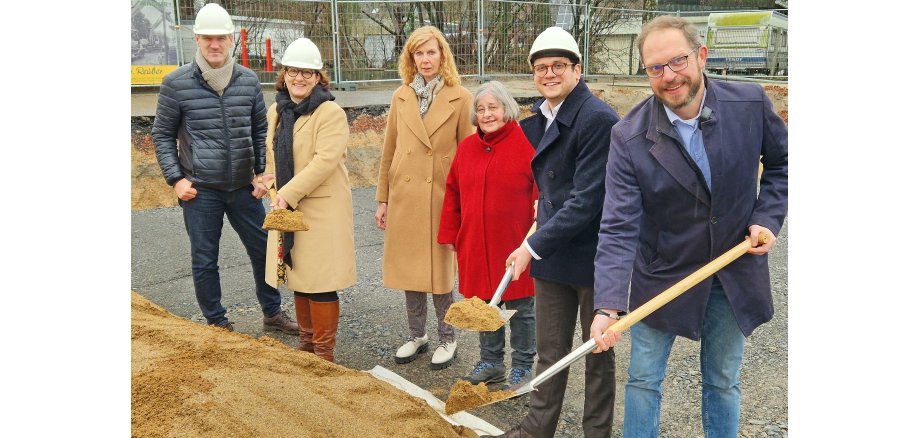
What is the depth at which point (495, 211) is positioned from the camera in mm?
3740

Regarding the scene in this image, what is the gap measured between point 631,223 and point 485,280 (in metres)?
1.38

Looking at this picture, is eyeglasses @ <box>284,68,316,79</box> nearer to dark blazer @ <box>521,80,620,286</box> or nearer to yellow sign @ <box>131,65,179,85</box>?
dark blazer @ <box>521,80,620,286</box>

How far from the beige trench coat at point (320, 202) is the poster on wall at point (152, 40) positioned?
20.8ft

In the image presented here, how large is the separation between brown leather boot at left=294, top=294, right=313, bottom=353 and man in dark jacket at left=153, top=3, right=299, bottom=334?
1.83 feet

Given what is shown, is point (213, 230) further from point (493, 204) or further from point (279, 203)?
point (493, 204)

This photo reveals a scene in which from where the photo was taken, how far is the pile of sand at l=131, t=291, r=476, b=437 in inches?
101

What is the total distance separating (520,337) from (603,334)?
1.44m

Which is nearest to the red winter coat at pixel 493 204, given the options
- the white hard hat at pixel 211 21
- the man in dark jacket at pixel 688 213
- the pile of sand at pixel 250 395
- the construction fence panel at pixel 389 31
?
the pile of sand at pixel 250 395

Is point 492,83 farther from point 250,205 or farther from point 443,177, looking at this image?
point 250,205

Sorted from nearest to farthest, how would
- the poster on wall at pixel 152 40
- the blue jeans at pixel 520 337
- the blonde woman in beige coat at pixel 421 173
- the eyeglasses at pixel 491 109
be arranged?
the eyeglasses at pixel 491 109, the blue jeans at pixel 520 337, the blonde woman in beige coat at pixel 421 173, the poster on wall at pixel 152 40

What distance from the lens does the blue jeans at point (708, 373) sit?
8.50ft

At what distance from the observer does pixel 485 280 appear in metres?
3.81

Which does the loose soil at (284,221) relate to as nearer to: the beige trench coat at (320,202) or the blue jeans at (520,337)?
the beige trench coat at (320,202)

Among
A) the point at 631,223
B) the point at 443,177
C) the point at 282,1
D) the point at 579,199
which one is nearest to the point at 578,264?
the point at 579,199
